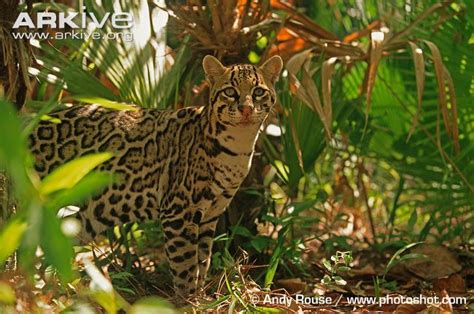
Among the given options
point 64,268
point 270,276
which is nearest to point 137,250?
point 270,276

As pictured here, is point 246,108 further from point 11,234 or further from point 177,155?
point 11,234

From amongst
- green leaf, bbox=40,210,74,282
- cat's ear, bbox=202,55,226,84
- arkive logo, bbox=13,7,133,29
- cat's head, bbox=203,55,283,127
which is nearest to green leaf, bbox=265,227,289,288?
cat's head, bbox=203,55,283,127

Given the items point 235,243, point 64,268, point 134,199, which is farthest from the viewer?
point 235,243

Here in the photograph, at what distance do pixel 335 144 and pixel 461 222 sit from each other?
1.06m

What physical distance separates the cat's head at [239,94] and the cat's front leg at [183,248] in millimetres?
587

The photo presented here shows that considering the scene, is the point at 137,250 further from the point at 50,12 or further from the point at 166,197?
the point at 50,12

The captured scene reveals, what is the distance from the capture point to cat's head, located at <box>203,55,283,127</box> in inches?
185

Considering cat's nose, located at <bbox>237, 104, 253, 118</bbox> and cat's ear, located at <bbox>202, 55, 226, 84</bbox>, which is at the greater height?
cat's ear, located at <bbox>202, 55, 226, 84</bbox>

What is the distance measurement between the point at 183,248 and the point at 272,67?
44.2 inches

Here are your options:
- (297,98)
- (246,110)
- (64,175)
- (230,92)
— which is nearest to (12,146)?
(64,175)

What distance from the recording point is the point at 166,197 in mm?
5000

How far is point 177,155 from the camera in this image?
16.6 feet

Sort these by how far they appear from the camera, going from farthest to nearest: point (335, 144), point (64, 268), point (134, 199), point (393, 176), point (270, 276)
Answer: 1. point (393, 176)
2. point (335, 144)
3. point (134, 199)
4. point (270, 276)
5. point (64, 268)

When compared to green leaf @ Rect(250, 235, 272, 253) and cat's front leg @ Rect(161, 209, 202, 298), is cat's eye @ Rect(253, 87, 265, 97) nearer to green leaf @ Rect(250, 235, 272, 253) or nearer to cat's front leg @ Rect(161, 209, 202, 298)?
cat's front leg @ Rect(161, 209, 202, 298)
